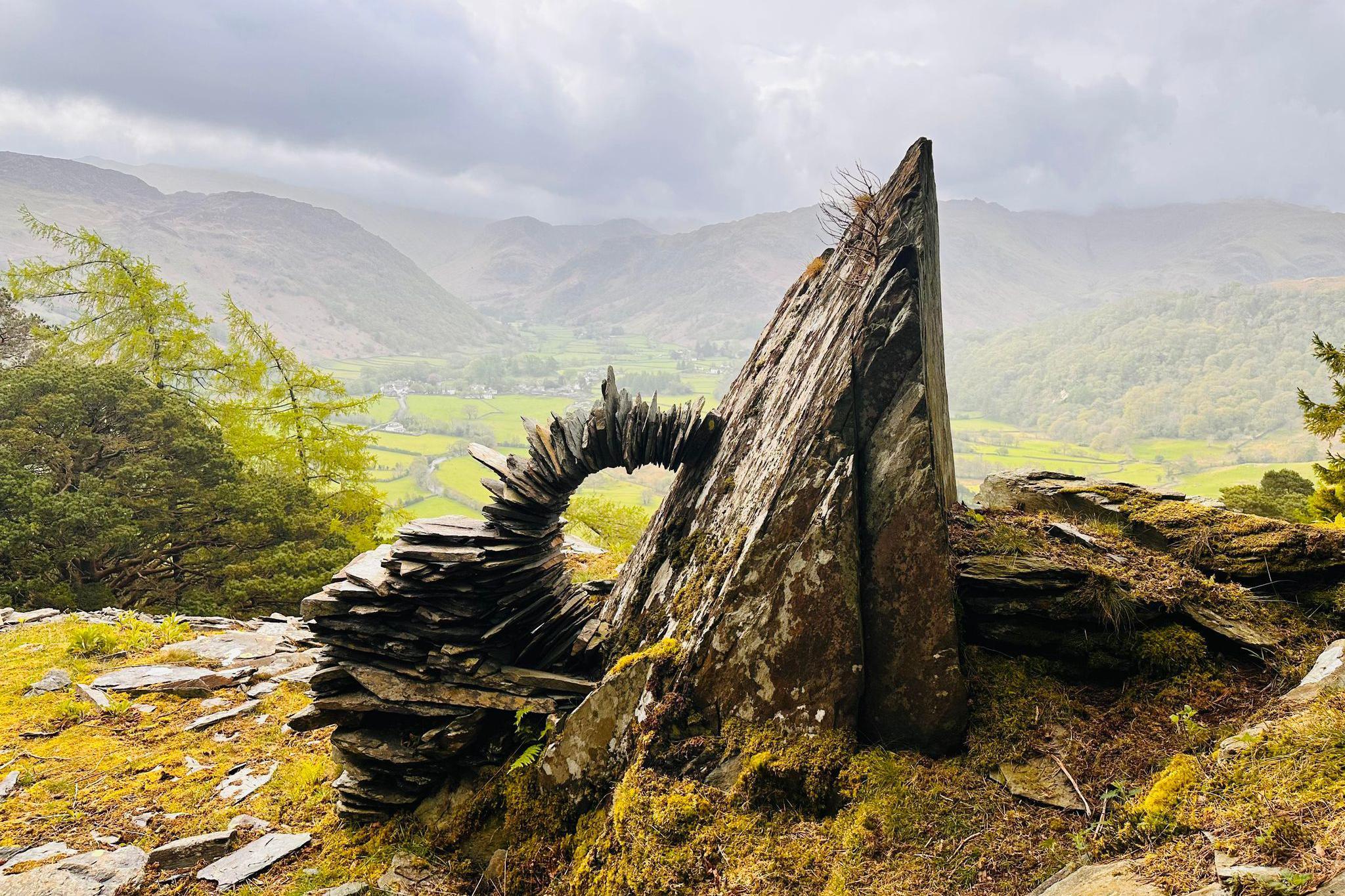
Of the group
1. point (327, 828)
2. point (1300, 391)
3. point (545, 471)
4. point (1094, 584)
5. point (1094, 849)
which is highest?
point (1300, 391)

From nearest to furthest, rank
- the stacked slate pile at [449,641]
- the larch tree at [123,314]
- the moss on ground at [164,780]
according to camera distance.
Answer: the moss on ground at [164,780] < the stacked slate pile at [449,641] < the larch tree at [123,314]

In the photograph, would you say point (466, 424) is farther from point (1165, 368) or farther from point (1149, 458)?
point (1165, 368)

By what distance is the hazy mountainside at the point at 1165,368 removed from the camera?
7612 centimetres

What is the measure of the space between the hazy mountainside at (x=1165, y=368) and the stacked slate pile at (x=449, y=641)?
84.4 m

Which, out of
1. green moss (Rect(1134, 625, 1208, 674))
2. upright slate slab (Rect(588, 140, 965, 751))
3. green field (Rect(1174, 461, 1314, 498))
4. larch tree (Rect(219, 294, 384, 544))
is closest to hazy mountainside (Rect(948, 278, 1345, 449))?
green field (Rect(1174, 461, 1314, 498))

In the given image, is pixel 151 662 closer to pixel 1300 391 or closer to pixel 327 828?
pixel 327 828

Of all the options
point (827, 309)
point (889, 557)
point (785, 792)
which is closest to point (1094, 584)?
point (889, 557)

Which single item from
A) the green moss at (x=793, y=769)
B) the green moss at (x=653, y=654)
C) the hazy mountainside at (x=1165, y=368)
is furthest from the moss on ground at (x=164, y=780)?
the hazy mountainside at (x=1165, y=368)

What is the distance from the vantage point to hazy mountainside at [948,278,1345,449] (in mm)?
76125

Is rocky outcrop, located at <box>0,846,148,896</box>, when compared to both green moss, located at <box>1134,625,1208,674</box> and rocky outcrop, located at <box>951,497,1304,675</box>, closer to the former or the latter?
rocky outcrop, located at <box>951,497,1304,675</box>

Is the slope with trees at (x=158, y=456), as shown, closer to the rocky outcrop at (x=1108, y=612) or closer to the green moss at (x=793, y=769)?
the green moss at (x=793, y=769)

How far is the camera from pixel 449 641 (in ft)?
21.9

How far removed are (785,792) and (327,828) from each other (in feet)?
17.6

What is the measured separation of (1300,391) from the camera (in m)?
9.77
